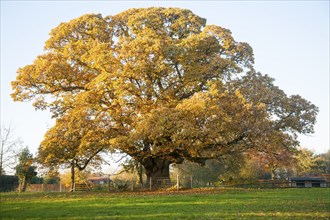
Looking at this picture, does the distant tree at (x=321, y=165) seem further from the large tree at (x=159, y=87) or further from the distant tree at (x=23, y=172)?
the distant tree at (x=23, y=172)

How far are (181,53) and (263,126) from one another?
7902 mm

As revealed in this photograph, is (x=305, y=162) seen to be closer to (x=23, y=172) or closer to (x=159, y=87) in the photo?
(x=159, y=87)

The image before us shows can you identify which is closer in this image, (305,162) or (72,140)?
(72,140)

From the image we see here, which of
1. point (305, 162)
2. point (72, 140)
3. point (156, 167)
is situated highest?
point (72, 140)

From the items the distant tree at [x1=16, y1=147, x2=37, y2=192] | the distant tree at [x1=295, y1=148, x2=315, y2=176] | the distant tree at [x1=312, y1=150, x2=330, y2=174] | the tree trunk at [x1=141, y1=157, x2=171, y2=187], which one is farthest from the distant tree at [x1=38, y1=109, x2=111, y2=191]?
the distant tree at [x1=312, y1=150, x2=330, y2=174]

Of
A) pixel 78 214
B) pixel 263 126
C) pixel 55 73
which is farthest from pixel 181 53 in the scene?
pixel 78 214

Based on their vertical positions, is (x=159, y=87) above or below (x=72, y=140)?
above

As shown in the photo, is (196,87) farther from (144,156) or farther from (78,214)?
(78,214)

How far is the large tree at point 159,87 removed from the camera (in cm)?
2409

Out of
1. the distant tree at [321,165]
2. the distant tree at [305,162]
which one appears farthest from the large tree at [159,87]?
the distant tree at [321,165]

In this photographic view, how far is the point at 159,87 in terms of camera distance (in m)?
27.7

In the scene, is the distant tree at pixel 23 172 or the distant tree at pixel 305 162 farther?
the distant tree at pixel 305 162

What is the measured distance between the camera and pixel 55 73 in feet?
89.2

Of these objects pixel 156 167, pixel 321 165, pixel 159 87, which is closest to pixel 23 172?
pixel 156 167
